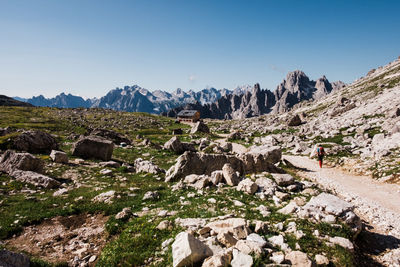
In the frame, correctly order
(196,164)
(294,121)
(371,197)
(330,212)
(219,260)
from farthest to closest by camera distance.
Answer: (294,121), (196,164), (371,197), (330,212), (219,260)

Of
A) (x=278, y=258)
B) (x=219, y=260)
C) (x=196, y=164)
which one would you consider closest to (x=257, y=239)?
(x=278, y=258)

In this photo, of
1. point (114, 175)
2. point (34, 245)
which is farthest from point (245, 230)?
point (114, 175)

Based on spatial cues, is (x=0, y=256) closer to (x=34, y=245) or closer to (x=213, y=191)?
(x=34, y=245)

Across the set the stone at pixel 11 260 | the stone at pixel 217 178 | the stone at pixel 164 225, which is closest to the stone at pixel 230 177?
the stone at pixel 217 178

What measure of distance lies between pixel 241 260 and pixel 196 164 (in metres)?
15.4

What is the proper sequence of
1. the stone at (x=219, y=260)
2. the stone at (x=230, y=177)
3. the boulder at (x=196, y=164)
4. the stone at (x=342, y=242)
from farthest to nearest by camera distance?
1. the boulder at (x=196, y=164)
2. the stone at (x=230, y=177)
3. the stone at (x=342, y=242)
4. the stone at (x=219, y=260)

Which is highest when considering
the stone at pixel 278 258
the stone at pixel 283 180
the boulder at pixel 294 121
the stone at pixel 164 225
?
the boulder at pixel 294 121

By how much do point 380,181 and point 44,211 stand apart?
30.1m

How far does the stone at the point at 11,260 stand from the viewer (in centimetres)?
700

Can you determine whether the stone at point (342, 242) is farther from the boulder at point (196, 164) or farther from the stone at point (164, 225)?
the boulder at point (196, 164)

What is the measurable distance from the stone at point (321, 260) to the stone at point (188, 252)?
4.19m

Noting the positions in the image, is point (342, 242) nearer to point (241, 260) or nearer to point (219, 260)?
point (241, 260)

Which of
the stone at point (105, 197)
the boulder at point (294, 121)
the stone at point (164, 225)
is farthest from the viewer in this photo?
the boulder at point (294, 121)

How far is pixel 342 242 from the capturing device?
9.04m
